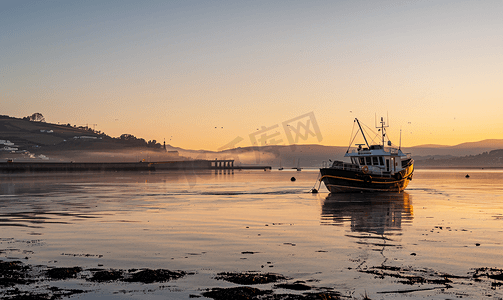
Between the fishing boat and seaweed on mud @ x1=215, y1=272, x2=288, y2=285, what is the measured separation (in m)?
43.0

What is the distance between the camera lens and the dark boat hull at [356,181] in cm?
5522

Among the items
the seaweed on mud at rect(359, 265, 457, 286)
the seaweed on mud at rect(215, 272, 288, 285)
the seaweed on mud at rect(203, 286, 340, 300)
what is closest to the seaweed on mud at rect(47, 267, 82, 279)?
the seaweed on mud at rect(215, 272, 288, 285)

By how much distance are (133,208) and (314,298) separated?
2715cm

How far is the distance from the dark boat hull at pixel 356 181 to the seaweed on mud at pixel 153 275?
43872 millimetres

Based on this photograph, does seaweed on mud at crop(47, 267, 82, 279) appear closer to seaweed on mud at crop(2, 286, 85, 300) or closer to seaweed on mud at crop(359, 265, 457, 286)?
seaweed on mud at crop(2, 286, 85, 300)

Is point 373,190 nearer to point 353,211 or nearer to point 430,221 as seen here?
point 353,211

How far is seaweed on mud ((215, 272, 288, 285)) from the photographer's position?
40.7ft

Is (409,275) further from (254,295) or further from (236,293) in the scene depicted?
(236,293)

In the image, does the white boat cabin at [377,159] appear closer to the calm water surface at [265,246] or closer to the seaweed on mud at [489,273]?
the calm water surface at [265,246]

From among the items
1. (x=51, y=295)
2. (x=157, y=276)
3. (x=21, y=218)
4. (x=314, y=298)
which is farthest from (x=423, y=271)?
(x=21, y=218)

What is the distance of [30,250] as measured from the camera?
669 inches

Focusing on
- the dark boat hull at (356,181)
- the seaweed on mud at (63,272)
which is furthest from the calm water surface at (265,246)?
the dark boat hull at (356,181)

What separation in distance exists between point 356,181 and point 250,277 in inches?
1757

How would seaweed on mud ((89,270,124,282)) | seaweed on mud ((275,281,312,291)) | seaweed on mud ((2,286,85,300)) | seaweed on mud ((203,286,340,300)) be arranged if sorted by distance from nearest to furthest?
seaweed on mud ((2,286,85,300))
seaweed on mud ((203,286,340,300))
seaweed on mud ((275,281,312,291))
seaweed on mud ((89,270,124,282))
